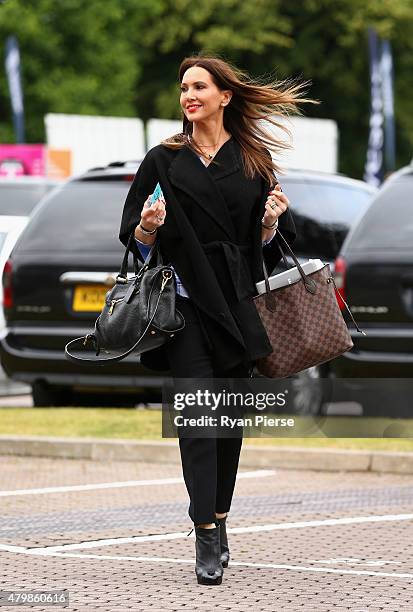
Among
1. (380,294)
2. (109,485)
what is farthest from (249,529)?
(380,294)

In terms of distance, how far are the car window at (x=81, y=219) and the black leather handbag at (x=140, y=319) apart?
5743 millimetres

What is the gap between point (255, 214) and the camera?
658 cm

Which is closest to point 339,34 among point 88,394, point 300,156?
point 300,156

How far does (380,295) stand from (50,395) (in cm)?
327

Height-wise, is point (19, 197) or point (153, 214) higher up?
point (153, 214)

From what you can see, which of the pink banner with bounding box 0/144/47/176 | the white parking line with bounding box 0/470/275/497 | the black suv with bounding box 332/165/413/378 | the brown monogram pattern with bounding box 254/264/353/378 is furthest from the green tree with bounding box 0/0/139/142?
the brown monogram pattern with bounding box 254/264/353/378

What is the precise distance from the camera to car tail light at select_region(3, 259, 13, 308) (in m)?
12.4

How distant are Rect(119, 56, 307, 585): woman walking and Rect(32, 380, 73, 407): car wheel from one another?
644 centimetres

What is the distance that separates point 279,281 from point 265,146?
544 mm

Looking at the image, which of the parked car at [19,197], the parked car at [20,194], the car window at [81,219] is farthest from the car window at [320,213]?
the parked car at [20,194]

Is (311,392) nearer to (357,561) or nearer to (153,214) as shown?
(357,561)

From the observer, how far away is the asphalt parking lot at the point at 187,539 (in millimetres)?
6078

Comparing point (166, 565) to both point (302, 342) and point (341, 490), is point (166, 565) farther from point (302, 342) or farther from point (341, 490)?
point (341, 490)

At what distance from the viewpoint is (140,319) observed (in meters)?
6.32
